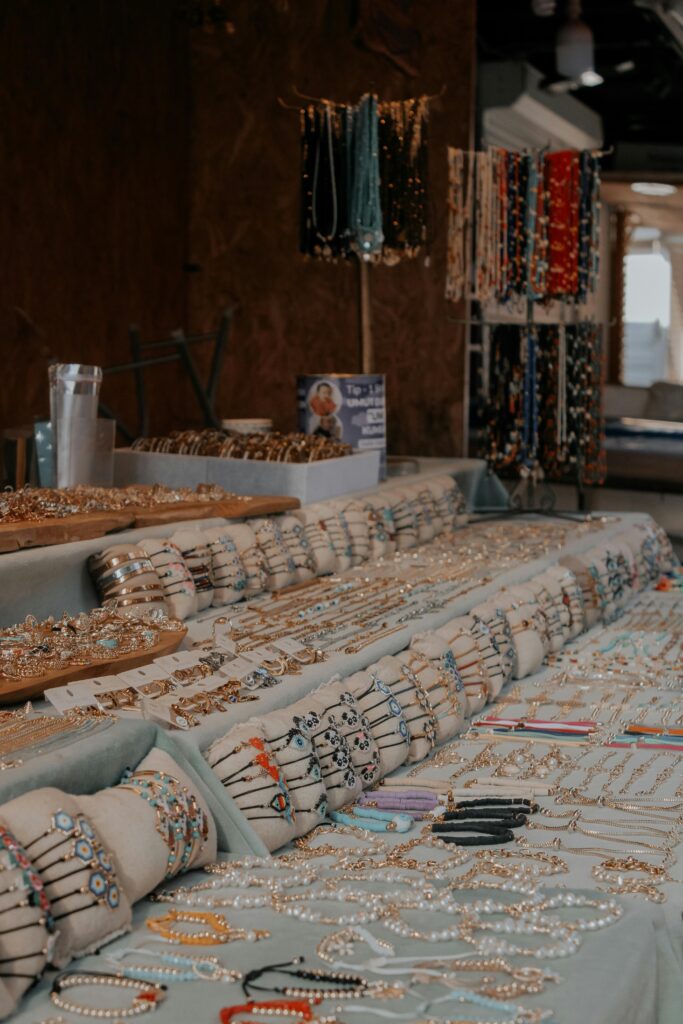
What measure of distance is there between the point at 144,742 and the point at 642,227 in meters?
10.5

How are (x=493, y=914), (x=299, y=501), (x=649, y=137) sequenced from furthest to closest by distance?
(x=649, y=137) → (x=299, y=501) → (x=493, y=914)

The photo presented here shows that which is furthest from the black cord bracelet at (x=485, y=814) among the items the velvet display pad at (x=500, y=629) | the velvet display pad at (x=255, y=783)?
the velvet display pad at (x=500, y=629)

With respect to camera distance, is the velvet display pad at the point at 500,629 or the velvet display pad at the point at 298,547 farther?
the velvet display pad at the point at 298,547

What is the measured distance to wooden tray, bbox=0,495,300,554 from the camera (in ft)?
9.71

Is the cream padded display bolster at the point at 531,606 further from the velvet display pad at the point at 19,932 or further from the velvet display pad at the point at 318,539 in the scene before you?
the velvet display pad at the point at 19,932

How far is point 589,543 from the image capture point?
4785 millimetres

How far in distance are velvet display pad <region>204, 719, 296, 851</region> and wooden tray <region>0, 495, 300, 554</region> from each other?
Answer: 3.21 ft

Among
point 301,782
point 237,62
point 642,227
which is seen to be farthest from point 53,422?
point 642,227

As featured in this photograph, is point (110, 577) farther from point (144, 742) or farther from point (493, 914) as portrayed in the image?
point (493, 914)

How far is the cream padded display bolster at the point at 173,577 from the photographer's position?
315cm

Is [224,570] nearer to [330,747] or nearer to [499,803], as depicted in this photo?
[330,747]

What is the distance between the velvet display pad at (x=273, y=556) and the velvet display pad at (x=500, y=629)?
1.93 ft

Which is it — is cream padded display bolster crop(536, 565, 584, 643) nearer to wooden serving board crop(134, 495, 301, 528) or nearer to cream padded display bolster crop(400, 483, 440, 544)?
cream padded display bolster crop(400, 483, 440, 544)

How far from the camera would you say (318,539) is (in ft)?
13.0
